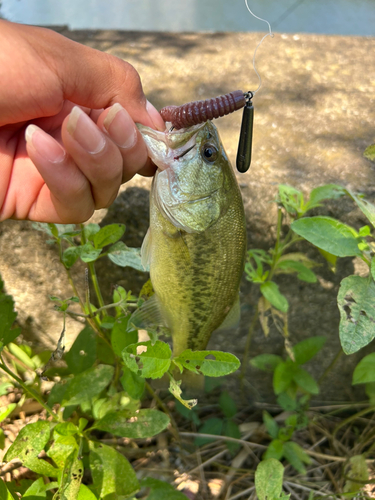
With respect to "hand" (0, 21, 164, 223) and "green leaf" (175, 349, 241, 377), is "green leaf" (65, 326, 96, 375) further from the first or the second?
"green leaf" (175, 349, 241, 377)

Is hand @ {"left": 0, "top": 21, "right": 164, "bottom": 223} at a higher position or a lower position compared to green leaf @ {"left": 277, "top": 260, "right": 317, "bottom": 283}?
higher

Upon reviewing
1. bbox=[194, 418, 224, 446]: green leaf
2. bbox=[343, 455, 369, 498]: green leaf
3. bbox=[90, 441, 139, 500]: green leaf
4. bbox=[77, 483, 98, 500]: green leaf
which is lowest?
bbox=[343, 455, 369, 498]: green leaf

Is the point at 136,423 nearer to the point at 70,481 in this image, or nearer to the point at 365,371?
the point at 70,481

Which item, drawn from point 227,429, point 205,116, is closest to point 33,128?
point 205,116

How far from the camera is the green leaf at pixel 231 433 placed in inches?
88.9

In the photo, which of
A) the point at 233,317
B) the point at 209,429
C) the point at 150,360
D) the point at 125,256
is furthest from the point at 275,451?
the point at 125,256

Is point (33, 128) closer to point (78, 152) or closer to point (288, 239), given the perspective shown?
point (78, 152)

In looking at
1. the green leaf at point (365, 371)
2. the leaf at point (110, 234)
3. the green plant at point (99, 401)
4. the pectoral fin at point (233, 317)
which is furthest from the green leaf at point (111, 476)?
the green leaf at point (365, 371)

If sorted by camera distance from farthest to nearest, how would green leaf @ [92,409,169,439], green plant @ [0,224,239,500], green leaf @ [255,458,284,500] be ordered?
1. green leaf @ [92,409,169,439]
2. green leaf @ [255,458,284,500]
3. green plant @ [0,224,239,500]

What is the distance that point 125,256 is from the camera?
5.41ft

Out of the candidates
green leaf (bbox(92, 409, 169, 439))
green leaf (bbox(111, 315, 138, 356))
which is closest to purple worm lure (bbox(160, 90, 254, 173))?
green leaf (bbox(111, 315, 138, 356))

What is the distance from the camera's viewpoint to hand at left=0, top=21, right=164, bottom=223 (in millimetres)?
1225

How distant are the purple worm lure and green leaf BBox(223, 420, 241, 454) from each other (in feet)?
5.54

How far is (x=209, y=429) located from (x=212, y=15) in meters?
6.48
